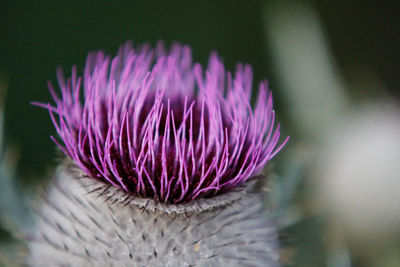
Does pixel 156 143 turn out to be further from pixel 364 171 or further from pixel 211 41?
pixel 211 41

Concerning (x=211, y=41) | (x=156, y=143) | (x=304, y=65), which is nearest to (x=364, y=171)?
(x=304, y=65)

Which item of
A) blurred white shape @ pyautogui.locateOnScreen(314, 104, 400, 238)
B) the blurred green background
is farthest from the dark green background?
blurred white shape @ pyautogui.locateOnScreen(314, 104, 400, 238)

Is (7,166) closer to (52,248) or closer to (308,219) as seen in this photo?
(52,248)

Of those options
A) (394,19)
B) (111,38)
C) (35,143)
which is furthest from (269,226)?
(394,19)

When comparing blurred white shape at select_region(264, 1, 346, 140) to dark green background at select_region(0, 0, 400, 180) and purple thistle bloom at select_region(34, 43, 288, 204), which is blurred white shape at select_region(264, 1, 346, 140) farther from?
purple thistle bloom at select_region(34, 43, 288, 204)

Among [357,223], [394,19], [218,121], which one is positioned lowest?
[357,223]
